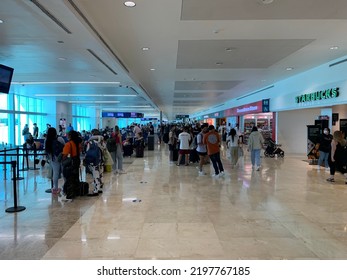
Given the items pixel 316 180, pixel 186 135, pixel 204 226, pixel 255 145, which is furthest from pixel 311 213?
pixel 186 135

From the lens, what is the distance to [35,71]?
10086 mm

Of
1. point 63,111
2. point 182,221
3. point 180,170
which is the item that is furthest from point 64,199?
point 63,111

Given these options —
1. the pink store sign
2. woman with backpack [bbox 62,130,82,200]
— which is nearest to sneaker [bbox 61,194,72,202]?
woman with backpack [bbox 62,130,82,200]

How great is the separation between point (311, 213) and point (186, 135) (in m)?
5.68

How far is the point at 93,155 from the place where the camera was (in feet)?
21.4

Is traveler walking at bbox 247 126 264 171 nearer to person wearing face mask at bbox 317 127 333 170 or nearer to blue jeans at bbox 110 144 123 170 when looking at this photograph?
person wearing face mask at bbox 317 127 333 170

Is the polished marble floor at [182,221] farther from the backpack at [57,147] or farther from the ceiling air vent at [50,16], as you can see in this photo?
the ceiling air vent at [50,16]

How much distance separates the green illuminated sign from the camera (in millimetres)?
9461

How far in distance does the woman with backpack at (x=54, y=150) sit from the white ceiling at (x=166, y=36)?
6.82 ft

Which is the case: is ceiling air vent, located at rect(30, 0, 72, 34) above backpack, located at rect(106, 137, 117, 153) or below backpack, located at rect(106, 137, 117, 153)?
above

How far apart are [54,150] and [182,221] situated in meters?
3.45

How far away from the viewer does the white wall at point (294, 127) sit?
15.2 meters

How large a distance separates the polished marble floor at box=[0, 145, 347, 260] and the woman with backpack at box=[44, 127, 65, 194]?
480 mm

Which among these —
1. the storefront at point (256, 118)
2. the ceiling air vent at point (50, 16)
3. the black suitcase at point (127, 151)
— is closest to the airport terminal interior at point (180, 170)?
the ceiling air vent at point (50, 16)
